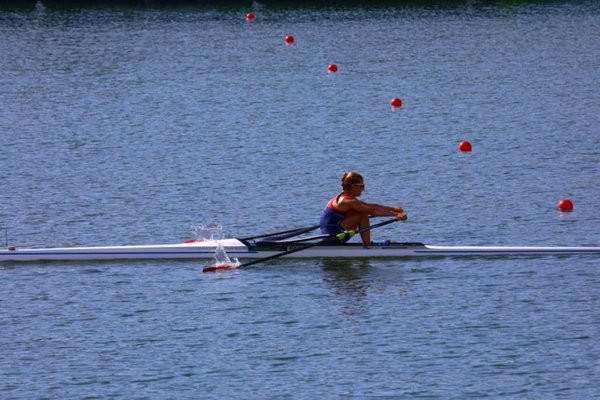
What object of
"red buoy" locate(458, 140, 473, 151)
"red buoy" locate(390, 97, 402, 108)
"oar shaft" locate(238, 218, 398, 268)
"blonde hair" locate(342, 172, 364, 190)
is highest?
"blonde hair" locate(342, 172, 364, 190)

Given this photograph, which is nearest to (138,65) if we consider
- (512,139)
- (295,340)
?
(512,139)

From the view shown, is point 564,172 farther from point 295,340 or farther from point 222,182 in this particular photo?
point 295,340

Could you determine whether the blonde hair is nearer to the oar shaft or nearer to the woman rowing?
the woman rowing

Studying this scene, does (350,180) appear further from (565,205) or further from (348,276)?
(565,205)

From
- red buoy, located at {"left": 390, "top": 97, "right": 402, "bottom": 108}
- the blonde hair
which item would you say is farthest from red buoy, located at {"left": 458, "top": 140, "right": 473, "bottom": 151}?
the blonde hair

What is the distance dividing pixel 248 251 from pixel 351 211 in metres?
1.95

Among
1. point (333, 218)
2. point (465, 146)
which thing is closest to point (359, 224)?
point (333, 218)

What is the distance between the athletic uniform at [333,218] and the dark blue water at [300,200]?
0.62 m

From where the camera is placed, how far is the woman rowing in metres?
25.6

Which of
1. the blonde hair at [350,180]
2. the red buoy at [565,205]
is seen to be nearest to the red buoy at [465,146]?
the red buoy at [565,205]

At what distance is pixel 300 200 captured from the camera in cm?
3172

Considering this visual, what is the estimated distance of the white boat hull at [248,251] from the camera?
2600 cm

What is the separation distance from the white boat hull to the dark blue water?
0.67 feet

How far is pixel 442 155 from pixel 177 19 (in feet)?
112
